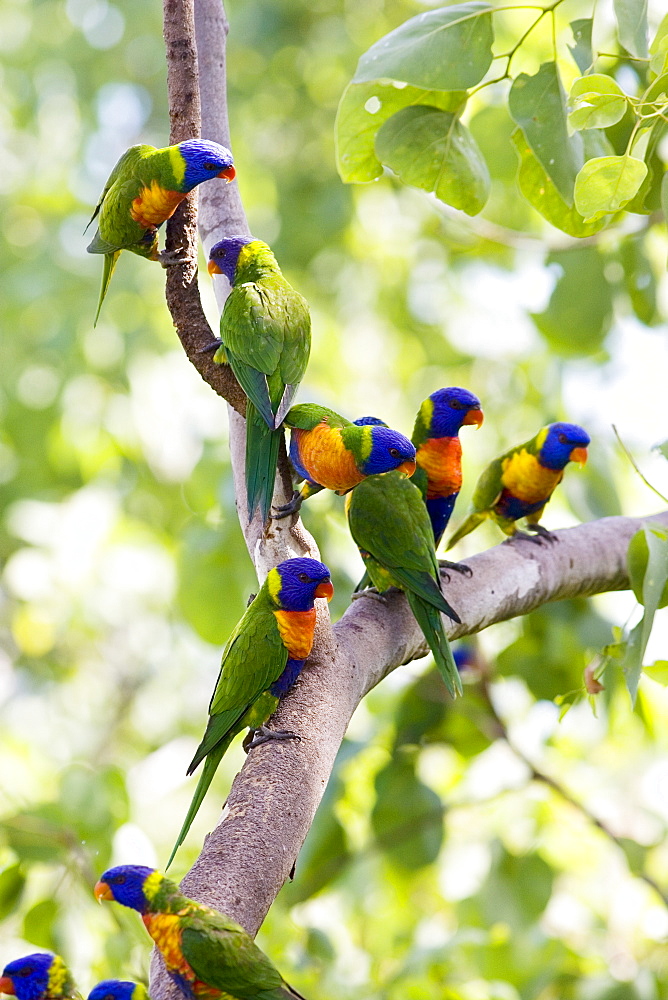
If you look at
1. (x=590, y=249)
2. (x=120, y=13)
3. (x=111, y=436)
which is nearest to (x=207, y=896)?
(x=590, y=249)

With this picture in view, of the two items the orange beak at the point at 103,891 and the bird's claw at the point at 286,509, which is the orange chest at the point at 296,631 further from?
the orange beak at the point at 103,891

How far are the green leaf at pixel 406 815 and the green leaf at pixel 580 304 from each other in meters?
0.99

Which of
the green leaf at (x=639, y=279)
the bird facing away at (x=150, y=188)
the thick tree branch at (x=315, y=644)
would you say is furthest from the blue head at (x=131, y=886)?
the green leaf at (x=639, y=279)

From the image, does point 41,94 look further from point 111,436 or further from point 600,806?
point 600,806

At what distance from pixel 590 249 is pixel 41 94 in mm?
3173

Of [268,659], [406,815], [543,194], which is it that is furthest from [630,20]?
[406,815]

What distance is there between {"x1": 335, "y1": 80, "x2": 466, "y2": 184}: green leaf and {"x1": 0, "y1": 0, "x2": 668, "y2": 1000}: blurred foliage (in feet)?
0.07

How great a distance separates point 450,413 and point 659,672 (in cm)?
72

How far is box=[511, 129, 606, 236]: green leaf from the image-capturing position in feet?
4.00

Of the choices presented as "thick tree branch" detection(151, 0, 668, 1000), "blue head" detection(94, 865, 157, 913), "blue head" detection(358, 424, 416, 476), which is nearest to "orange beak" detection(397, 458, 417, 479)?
"blue head" detection(358, 424, 416, 476)

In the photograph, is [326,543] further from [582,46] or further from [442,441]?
[582,46]

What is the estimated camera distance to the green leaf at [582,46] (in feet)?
3.71

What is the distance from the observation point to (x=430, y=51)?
109 centimetres

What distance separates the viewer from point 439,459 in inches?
62.3
